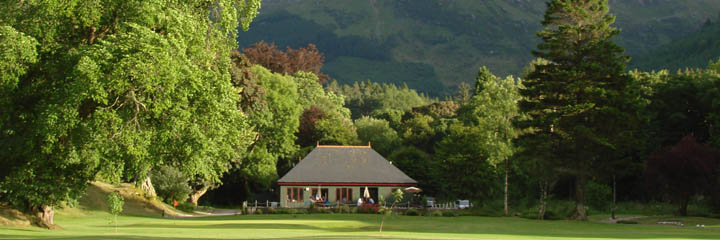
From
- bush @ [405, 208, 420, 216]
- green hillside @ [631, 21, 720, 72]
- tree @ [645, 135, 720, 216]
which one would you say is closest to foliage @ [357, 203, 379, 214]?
bush @ [405, 208, 420, 216]

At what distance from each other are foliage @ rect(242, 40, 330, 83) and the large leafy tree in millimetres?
51641

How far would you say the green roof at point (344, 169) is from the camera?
5975 centimetres

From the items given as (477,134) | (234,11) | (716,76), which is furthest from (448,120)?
(234,11)

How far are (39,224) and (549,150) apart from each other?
99.7 ft

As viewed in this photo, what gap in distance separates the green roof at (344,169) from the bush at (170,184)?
8216 millimetres

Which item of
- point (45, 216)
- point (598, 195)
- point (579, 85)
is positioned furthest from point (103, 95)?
point (598, 195)

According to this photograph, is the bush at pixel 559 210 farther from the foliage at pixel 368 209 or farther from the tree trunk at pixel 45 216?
the tree trunk at pixel 45 216

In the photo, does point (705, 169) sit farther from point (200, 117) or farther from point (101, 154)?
point (101, 154)

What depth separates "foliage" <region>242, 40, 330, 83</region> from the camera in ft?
267

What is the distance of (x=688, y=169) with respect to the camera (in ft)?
137

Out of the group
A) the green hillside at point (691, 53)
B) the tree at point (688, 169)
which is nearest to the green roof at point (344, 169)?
the tree at point (688, 169)

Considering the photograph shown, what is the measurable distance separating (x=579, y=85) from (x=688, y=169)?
26.4ft

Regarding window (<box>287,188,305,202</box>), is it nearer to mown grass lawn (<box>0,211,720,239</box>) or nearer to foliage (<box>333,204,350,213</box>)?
foliage (<box>333,204,350,213</box>)

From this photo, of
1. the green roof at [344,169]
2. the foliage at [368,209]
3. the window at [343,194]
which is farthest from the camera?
the window at [343,194]
